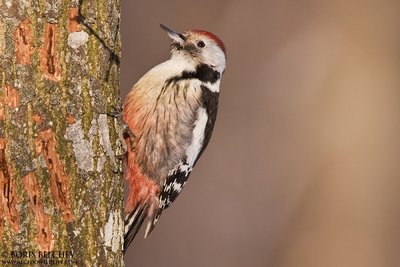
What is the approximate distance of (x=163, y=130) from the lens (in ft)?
12.9

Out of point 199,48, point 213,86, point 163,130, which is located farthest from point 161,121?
point 199,48

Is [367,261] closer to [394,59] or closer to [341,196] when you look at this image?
[341,196]

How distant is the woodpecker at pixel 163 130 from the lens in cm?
382

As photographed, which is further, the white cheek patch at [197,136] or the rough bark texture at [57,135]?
the white cheek patch at [197,136]

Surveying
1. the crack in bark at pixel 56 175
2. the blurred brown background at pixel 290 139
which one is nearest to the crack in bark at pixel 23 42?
the crack in bark at pixel 56 175

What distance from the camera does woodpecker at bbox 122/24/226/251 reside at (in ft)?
12.5

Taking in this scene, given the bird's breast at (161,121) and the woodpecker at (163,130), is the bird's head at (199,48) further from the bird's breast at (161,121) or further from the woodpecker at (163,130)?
the bird's breast at (161,121)

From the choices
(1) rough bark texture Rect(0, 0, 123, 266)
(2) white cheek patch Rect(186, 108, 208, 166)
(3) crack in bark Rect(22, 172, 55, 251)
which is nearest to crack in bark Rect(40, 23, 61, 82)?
(1) rough bark texture Rect(0, 0, 123, 266)

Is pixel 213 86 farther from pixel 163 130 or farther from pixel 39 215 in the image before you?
pixel 39 215

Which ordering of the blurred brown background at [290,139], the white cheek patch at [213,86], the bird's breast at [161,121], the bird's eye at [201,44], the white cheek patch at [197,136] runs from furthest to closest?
the blurred brown background at [290,139] → the bird's eye at [201,44] → the white cheek patch at [213,86] → the white cheek patch at [197,136] → the bird's breast at [161,121]

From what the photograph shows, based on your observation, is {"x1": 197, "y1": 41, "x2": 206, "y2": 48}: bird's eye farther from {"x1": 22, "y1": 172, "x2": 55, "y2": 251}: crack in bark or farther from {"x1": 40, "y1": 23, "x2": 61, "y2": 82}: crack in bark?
{"x1": 22, "y1": 172, "x2": 55, "y2": 251}: crack in bark

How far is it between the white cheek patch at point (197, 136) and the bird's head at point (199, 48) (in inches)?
14.8

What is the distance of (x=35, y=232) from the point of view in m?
2.67

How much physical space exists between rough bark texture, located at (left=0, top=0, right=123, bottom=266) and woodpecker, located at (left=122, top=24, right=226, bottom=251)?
82 cm
